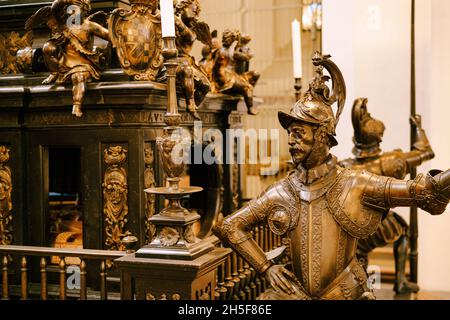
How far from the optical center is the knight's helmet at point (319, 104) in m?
2.80

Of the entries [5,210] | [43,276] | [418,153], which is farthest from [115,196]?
[418,153]

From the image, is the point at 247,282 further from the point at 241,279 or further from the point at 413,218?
the point at 413,218

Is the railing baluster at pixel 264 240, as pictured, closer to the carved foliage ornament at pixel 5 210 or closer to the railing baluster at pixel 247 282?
the railing baluster at pixel 247 282

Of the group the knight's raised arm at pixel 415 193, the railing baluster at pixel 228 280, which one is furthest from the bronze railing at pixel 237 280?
the knight's raised arm at pixel 415 193

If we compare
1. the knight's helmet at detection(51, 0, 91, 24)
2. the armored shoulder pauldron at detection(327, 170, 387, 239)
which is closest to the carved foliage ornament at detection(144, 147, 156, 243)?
the knight's helmet at detection(51, 0, 91, 24)

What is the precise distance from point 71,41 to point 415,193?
2.46 m

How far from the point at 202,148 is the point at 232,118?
55 centimetres

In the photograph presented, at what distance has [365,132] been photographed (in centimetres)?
549

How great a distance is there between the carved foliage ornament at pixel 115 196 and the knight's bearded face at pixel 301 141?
1.48m

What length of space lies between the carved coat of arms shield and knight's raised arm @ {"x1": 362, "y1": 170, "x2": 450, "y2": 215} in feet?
5.79

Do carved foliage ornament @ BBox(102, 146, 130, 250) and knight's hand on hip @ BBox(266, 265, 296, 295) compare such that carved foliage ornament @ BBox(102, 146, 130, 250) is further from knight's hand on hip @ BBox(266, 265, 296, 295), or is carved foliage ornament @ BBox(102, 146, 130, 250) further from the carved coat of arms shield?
knight's hand on hip @ BBox(266, 265, 296, 295)

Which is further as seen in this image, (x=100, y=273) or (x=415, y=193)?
(x=100, y=273)

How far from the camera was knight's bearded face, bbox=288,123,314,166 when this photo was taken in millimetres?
2812

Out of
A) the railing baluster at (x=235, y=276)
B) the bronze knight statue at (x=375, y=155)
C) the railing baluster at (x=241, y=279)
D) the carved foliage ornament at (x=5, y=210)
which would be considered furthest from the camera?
the bronze knight statue at (x=375, y=155)
